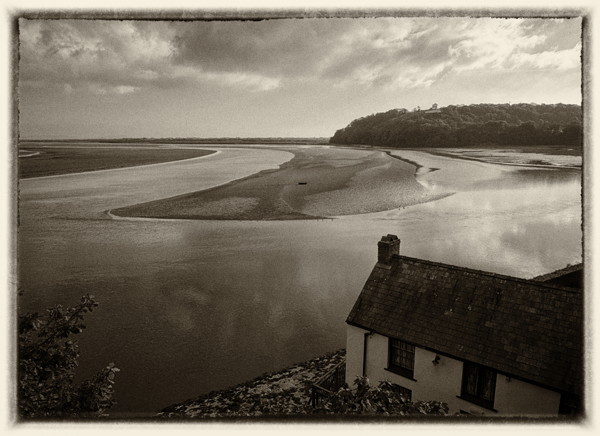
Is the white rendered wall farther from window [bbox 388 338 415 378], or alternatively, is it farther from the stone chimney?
the stone chimney

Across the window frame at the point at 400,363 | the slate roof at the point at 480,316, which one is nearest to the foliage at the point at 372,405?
the slate roof at the point at 480,316

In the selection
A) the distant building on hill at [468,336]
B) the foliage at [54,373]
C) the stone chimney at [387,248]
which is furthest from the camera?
the stone chimney at [387,248]

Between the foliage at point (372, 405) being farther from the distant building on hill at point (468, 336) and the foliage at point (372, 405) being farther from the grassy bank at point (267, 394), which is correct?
the grassy bank at point (267, 394)

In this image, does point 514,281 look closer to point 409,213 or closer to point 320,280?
point 320,280

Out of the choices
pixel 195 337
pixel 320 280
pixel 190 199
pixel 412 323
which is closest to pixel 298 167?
pixel 190 199

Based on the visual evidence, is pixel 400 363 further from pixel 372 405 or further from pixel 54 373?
pixel 54 373

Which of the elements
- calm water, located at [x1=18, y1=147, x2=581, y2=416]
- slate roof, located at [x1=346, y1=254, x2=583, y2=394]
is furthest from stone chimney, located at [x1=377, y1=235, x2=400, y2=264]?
calm water, located at [x1=18, y1=147, x2=581, y2=416]
